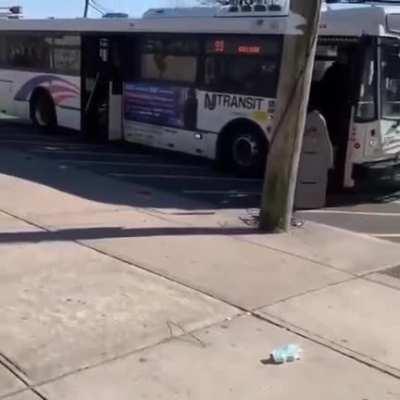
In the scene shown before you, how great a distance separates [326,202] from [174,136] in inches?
151

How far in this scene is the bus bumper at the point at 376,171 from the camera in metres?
10.8

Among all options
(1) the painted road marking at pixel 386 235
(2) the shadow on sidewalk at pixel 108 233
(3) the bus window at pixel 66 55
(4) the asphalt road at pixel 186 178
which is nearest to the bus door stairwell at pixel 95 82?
(3) the bus window at pixel 66 55

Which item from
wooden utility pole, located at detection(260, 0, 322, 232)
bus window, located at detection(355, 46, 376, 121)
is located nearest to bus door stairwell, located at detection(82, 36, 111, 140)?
bus window, located at detection(355, 46, 376, 121)

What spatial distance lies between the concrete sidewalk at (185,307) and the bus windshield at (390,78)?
9.71 feet

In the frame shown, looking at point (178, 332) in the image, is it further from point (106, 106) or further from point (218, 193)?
point (106, 106)

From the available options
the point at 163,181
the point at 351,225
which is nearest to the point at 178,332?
the point at 351,225

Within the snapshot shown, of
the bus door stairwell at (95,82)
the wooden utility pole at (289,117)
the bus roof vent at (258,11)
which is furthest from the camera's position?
the bus door stairwell at (95,82)

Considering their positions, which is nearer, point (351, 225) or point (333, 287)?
point (333, 287)

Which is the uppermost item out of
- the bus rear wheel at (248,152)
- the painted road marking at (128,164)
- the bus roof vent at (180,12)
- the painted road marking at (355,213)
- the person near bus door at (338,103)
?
the bus roof vent at (180,12)

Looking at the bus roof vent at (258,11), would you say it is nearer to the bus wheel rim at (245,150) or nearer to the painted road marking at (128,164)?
the bus wheel rim at (245,150)

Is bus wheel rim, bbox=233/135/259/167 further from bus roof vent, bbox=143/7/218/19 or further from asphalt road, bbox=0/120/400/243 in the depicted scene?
bus roof vent, bbox=143/7/218/19

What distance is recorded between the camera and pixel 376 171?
10.9m

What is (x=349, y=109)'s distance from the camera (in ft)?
35.5

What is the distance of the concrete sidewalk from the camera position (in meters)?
4.58
